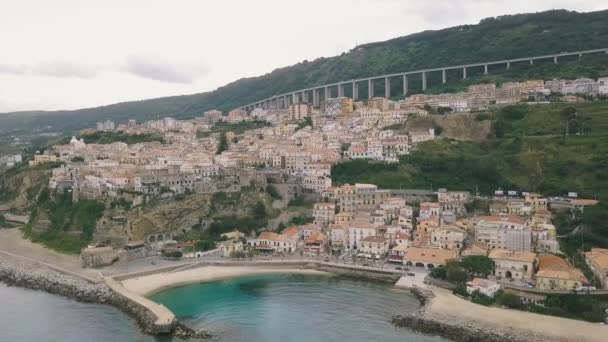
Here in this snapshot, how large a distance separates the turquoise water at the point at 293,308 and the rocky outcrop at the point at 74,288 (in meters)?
Answer: 1.43

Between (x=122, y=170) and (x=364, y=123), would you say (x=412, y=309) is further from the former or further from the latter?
(x=364, y=123)

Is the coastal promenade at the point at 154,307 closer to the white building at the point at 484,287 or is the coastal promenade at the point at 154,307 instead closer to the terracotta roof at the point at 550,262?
the white building at the point at 484,287

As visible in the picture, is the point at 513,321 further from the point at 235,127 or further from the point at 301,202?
the point at 235,127

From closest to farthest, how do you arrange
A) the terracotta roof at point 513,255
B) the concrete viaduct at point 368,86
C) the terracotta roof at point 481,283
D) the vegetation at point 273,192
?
1. the terracotta roof at point 481,283
2. the terracotta roof at point 513,255
3. the vegetation at point 273,192
4. the concrete viaduct at point 368,86

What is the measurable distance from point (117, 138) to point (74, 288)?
38.1 meters

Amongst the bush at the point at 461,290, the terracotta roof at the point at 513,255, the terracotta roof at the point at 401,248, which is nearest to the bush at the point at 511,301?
the bush at the point at 461,290

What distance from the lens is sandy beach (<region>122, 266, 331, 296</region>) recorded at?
27469 millimetres

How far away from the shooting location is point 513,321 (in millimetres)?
21219

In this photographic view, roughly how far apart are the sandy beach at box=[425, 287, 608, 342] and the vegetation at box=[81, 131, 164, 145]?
44.2 metres

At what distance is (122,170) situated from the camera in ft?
139

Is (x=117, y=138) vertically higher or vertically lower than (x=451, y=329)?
higher

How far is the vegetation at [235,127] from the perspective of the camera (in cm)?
6575

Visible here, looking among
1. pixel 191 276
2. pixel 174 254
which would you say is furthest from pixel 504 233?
pixel 174 254

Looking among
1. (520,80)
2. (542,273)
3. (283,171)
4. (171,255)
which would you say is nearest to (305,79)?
(520,80)
